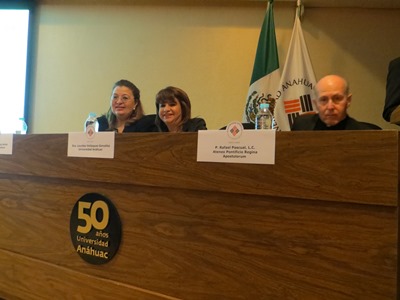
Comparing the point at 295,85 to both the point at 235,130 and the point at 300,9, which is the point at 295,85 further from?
the point at 235,130

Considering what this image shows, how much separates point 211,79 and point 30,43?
1.62 meters

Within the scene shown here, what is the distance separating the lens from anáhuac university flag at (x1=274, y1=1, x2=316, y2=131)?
2482 millimetres

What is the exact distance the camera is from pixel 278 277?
73 centimetres

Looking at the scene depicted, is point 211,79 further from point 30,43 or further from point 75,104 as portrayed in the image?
point 30,43

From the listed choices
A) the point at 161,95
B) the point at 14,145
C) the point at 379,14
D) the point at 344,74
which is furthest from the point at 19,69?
the point at 379,14

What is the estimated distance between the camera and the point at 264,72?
256 cm

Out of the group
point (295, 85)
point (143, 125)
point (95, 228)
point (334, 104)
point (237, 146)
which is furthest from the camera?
point (295, 85)

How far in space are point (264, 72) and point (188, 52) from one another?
0.64 metres

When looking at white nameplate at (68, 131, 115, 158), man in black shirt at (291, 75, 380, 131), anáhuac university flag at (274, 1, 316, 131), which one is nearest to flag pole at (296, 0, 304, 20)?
anáhuac university flag at (274, 1, 316, 131)

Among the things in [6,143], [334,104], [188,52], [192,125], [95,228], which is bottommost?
[95,228]

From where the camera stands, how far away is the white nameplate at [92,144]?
0.98m

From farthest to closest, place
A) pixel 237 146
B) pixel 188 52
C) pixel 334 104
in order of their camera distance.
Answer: pixel 188 52 < pixel 334 104 < pixel 237 146

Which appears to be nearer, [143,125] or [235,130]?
[235,130]

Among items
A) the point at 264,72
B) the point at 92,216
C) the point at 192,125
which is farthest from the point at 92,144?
the point at 264,72
